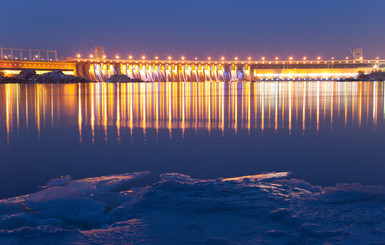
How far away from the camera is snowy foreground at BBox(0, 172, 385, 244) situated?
2.93m

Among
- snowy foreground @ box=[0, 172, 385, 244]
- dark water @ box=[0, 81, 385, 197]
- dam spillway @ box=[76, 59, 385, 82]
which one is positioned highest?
dam spillway @ box=[76, 59, 385, 82]

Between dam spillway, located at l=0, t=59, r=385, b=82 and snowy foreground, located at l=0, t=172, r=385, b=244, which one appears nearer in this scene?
snowy foreground, located at l=0, t=172, r=385, b=244

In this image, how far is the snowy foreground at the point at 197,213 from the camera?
9.61ft

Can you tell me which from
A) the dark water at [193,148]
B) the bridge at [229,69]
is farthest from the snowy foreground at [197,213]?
the bridge at [229,69]

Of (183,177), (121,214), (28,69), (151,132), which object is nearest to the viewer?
(121,214)

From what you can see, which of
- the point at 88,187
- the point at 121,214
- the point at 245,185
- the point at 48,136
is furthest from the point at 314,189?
the point at 48,136

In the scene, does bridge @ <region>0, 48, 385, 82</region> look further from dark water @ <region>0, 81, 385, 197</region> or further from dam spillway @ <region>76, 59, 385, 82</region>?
dark water @ <region>0, 81, 385, 197</region>

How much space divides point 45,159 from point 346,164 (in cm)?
404

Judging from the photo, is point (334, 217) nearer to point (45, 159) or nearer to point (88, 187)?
point (88, 187)

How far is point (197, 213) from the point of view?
3.44m

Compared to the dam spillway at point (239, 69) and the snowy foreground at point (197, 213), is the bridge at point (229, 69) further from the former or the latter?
the snowy foreground at point (197, 213)

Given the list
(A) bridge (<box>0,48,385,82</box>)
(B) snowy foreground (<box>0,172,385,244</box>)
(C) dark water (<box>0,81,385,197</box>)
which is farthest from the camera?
(A) bridge (<box>0,48,385,82</box>)

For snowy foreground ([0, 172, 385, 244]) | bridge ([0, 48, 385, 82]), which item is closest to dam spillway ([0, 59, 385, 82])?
bridge ([0, 48, 385, 82])

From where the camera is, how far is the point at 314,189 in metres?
3.95
